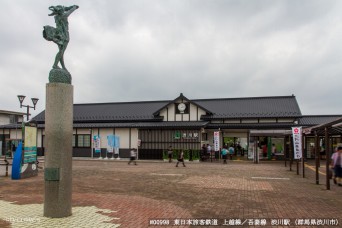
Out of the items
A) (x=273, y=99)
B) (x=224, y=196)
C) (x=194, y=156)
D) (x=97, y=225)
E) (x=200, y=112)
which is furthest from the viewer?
(x=273, y=99)

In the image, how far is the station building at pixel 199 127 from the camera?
91.7 ft

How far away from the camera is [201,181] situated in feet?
44.2

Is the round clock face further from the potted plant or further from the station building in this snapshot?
the potted plant

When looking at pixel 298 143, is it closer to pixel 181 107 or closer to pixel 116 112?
pixel 181 107

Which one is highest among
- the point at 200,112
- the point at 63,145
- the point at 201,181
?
the point at 200,112

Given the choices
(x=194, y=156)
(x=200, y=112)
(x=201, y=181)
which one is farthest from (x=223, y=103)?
(x=201, y=181)

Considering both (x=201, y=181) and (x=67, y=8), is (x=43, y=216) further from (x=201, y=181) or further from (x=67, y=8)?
(x=201, y=181)

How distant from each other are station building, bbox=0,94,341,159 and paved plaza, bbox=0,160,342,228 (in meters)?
14.7

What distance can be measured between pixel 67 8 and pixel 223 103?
2759 cm

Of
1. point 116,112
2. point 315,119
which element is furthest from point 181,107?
point 315,119

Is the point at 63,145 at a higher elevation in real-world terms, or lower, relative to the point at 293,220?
higher
